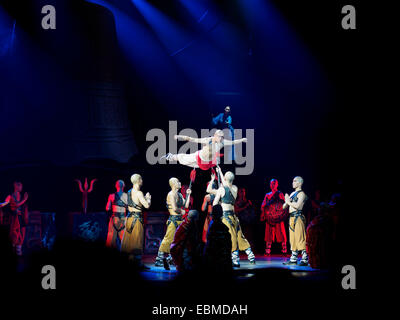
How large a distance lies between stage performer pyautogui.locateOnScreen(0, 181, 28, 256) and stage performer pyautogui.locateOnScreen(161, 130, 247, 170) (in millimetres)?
2725

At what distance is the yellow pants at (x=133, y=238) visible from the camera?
925cm

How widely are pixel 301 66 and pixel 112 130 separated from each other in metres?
3.75

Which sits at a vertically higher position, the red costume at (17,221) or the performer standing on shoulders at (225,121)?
the performer standing on shoulders at (225,121)

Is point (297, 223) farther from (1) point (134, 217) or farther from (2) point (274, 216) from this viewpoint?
(1) point (134, 217)

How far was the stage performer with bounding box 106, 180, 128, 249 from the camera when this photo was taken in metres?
9.68

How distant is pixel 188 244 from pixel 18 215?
143 inches

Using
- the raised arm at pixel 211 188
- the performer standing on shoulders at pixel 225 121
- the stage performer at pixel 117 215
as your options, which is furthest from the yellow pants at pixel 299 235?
the stage performer at pixel 117 215

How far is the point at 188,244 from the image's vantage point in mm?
8352

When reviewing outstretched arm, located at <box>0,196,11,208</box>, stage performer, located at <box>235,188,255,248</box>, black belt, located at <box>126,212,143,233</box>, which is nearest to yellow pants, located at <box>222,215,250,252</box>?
stage performer, located at <box>235,188,255,248</box>

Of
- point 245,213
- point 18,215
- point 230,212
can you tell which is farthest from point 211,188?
point 18,215

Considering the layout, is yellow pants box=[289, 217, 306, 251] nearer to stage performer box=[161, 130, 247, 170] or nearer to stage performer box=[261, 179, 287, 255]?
stage performer box=[261, 179, 287, 255]

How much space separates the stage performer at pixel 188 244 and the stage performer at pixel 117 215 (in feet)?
5.09

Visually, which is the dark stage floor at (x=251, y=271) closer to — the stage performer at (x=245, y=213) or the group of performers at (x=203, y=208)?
the group of performers at (x=203, y=208)
